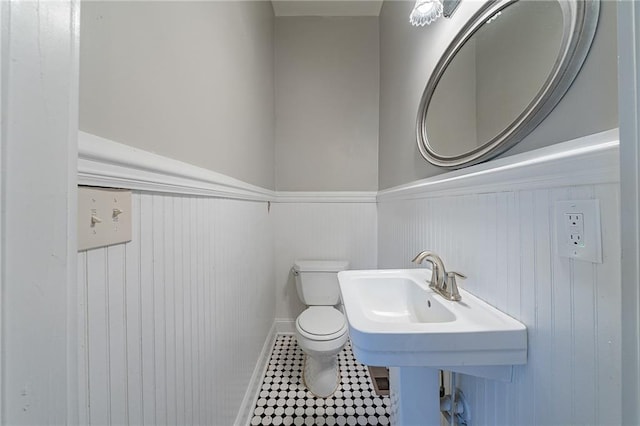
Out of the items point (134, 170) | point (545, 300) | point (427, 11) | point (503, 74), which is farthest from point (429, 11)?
point (134, 170)

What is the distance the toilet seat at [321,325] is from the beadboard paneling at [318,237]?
48 cm

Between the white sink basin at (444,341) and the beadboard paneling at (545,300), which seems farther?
the white sink basin at (444,341)

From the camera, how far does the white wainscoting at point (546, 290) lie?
411 millimetres

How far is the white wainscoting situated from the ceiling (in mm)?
1861

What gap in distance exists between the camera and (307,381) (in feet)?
4.75

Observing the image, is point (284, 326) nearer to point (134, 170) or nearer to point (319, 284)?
point (319, 284)

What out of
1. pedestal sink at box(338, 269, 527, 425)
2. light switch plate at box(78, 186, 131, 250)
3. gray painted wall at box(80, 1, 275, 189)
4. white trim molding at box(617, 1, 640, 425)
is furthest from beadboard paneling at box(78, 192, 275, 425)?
white trim molding at box(617, 1, 640, 425)

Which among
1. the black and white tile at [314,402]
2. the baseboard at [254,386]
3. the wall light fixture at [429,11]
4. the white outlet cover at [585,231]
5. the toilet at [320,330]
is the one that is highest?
the wall light fixture at [429,11]

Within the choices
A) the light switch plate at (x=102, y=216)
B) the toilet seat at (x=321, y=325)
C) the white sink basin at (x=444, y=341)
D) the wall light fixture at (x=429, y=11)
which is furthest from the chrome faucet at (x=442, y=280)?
the wall light fixture at (x=429, y=11)

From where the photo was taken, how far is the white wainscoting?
411 mm

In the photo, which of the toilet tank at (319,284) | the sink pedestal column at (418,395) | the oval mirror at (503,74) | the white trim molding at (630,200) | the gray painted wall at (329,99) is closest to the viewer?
the white trim molding at (630,200)

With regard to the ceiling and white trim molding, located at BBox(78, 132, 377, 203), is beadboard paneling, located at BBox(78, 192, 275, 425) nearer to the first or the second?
white trim molding, located at BBox(78, 132, 377, 203)

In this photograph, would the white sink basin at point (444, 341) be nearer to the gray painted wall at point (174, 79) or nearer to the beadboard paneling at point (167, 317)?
the beadboard paneling at point (167, 317)

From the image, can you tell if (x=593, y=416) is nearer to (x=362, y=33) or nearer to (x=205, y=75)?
(x=205, y=75)
